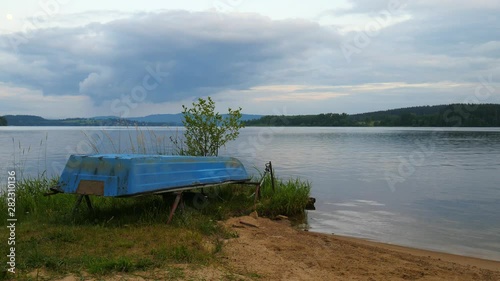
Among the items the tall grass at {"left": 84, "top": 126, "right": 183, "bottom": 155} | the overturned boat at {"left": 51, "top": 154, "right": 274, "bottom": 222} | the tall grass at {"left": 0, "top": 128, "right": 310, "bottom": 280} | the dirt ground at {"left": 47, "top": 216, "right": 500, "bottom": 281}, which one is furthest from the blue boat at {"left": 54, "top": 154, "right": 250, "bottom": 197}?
the tall grass at {"left": 84, "top": 126, "right": 183, "bottom": 155}

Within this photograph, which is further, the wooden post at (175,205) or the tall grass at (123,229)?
the wooden post at (175,205)

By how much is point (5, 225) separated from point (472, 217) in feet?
40.1

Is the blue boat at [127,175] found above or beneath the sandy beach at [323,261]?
above

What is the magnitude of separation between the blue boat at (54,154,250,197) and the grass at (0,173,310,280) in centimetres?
58

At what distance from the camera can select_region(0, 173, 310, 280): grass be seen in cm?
519

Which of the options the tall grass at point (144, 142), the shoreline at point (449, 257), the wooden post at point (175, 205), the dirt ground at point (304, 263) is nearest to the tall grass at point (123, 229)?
the wooden post at point (175, 205)

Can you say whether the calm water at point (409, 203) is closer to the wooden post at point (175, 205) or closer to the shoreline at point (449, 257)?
the shoreline at point (449, 257)

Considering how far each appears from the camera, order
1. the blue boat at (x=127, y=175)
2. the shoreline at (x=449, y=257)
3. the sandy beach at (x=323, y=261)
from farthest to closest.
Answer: the shoreline at (x=449, y=257) < the blue boat at (x=127, y=175) < the sandy beach at (x=323, y=261)

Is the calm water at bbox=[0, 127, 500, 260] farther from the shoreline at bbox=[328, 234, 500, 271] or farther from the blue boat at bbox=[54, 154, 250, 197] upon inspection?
the blue boat at bbox=[54, 154, 250, 197]

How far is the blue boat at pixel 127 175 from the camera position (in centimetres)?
702

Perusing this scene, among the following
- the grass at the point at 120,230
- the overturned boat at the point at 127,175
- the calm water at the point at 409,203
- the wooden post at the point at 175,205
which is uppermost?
the overturned boat at the point at 127,175

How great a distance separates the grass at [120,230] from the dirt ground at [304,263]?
0.30 m

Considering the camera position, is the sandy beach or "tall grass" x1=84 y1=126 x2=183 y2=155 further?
"tall grass" x1=84 y1=126 x2=183 y2=155

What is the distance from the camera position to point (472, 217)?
12.6 meters
